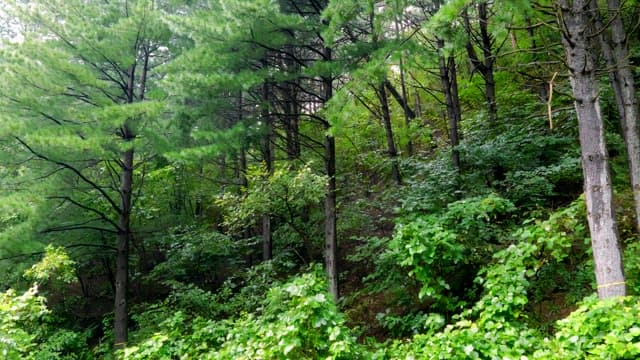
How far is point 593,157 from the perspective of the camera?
3365 mm

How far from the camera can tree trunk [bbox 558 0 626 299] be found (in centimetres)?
327

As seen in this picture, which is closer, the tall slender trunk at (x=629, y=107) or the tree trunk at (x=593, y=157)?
the tree trunk at (x=593, y=157)

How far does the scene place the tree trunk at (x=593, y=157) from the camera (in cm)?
327

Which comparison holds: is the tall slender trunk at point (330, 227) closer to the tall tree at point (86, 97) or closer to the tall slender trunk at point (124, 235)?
the tall tree at point (86, 97)

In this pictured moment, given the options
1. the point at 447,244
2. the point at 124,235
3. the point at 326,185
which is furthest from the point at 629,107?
the point at 124,235

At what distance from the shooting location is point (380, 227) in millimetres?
8539

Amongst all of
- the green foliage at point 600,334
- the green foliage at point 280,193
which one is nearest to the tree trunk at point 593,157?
the green foliage at point 600,334

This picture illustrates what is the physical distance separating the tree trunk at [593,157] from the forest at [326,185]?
0.02 metres

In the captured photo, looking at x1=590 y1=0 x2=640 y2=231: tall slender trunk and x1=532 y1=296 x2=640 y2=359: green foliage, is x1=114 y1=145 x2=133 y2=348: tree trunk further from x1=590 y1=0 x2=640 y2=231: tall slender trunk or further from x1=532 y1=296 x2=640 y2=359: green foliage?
x1=590 y1=0 x2=640 y2=231: tall slender trunk

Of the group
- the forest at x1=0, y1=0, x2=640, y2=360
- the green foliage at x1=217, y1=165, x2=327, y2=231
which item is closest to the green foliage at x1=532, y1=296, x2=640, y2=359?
the forest at x1=0, y1=0, x2=640, y2=360

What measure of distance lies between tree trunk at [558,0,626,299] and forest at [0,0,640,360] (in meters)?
0.02

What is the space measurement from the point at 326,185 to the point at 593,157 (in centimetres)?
401

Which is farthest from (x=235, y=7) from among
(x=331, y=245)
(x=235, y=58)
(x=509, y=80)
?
(x=509, y=80)

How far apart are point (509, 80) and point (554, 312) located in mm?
6359
